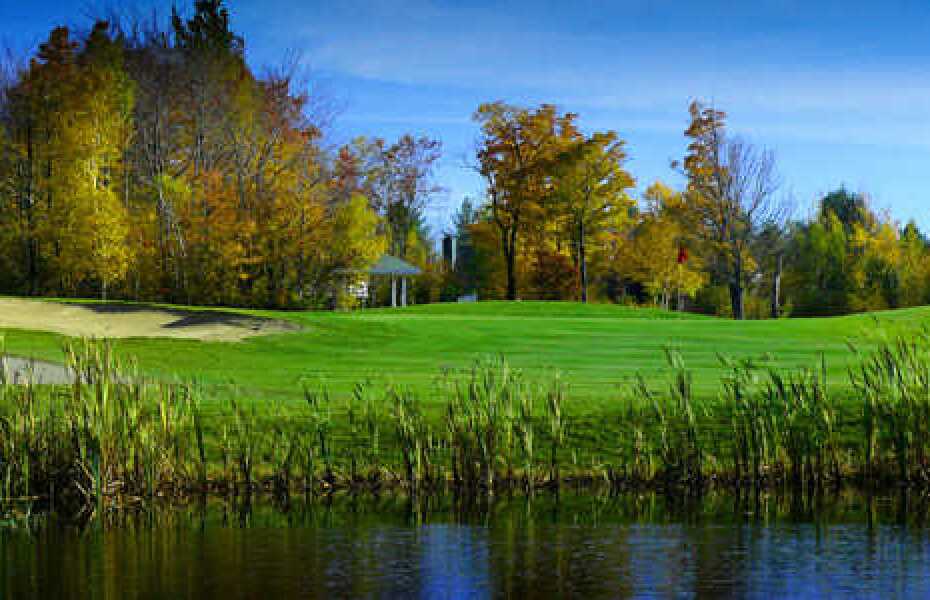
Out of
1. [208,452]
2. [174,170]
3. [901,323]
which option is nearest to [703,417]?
[208,452]

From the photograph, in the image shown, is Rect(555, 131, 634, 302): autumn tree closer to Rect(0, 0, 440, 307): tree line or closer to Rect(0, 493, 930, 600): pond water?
Rect(0, 0, 440, 307): tree line

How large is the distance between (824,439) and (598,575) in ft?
16.3

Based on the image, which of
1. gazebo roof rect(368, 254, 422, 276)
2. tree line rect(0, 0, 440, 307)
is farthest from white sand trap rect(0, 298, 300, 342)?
gazebo roof rect(368, 254, 422, 276)

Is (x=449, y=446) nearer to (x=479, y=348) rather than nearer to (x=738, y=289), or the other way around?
(x=479, y=348)

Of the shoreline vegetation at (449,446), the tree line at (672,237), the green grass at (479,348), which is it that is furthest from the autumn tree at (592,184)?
the shoreline vegetation at (449,446)

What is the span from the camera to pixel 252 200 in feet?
141

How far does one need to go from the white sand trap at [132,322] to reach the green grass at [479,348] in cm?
80

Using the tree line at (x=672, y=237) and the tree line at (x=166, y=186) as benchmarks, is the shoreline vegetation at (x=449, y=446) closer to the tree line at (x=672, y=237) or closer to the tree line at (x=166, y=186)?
the tree line at (x=166, y=186)

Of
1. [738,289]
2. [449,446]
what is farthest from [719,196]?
[449,446]

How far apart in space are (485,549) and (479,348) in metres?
14.8

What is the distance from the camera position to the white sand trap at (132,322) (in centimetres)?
2581

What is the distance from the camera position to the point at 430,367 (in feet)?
66.7

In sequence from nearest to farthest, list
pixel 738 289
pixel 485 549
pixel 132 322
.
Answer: pixel 485 549 → pixel 132 322 → pixel 738 289

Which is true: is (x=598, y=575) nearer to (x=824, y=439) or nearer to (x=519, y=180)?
(x=824, y=439)
